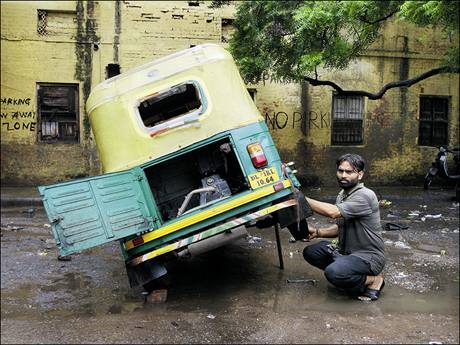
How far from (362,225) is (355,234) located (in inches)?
4.6

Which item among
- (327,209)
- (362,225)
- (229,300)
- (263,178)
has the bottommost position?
(229,300)

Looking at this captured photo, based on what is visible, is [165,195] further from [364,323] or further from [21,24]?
[21,24]

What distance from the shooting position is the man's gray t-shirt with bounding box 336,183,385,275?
14.9 ft

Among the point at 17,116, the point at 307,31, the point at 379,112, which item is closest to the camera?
the point at 307,31

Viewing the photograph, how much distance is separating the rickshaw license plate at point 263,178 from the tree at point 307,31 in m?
3.77

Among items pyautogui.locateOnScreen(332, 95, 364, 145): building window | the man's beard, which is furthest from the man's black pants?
pyautogui.locateOnScreen(332, 95, 364, 145): building window

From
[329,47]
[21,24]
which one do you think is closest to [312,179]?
[329,47]

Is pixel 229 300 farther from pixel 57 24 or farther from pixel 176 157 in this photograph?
pixel 57 24

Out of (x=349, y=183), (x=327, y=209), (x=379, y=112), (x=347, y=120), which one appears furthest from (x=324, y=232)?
(x=379, y=112)

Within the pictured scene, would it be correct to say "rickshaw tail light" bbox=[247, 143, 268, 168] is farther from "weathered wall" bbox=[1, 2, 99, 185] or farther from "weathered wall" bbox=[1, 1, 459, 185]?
"weathered wall" bbox=[1, 2, 99, 185]

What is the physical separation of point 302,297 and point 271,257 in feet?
4.91

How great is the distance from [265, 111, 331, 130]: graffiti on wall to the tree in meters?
2.72

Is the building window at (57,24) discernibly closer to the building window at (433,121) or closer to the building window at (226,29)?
the building window at (226,29)

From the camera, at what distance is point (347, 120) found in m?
13.1
